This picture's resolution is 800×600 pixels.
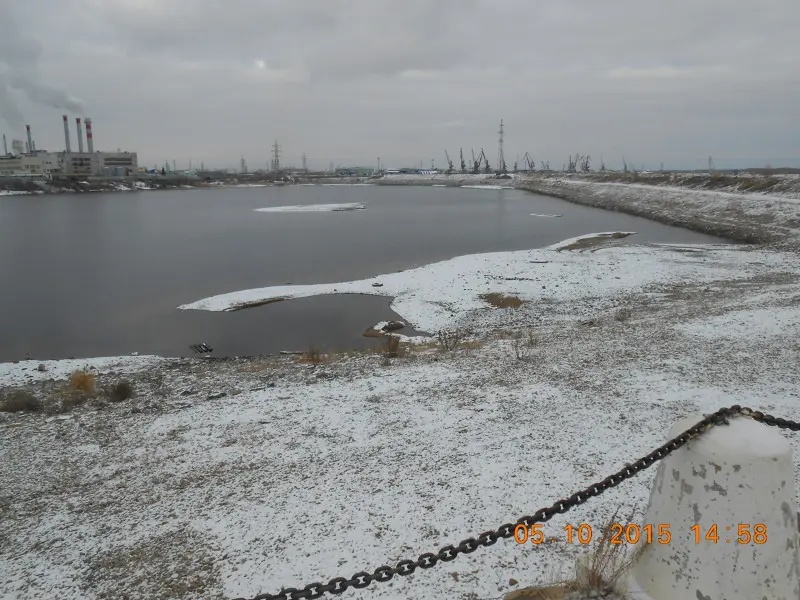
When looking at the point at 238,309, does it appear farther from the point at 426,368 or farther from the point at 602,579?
the point at 602,579

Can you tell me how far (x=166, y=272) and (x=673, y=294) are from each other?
1787 cm

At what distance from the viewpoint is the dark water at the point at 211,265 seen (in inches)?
484

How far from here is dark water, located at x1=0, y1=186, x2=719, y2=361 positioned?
40.3 feet

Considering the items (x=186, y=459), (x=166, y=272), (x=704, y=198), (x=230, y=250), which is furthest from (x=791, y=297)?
(x=704, y=198)

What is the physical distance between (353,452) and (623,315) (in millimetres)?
7674

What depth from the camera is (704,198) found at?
35.3m

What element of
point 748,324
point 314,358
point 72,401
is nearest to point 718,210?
point 748,324

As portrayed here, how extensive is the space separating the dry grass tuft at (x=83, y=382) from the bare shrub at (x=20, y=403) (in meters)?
0.55

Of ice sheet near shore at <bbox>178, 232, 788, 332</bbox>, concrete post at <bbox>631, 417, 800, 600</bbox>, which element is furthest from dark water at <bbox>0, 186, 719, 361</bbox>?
concrete post at <bbox>631, 417, 800, 600</bbox>

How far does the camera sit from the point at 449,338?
1002 cm

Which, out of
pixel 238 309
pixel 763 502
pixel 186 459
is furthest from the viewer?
pixel 238 309

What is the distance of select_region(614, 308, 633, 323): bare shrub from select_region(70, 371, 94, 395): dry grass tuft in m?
9.26

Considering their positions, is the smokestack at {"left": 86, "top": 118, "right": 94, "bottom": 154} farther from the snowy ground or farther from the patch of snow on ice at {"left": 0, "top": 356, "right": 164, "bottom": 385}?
the patch of snow on ice at {"left": 0, "top": 356, "right": 164, "bottom": 385}

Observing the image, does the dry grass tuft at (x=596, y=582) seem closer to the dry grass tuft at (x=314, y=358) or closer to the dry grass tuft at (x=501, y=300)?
the dry grass tuft at (x=314, y=358)
